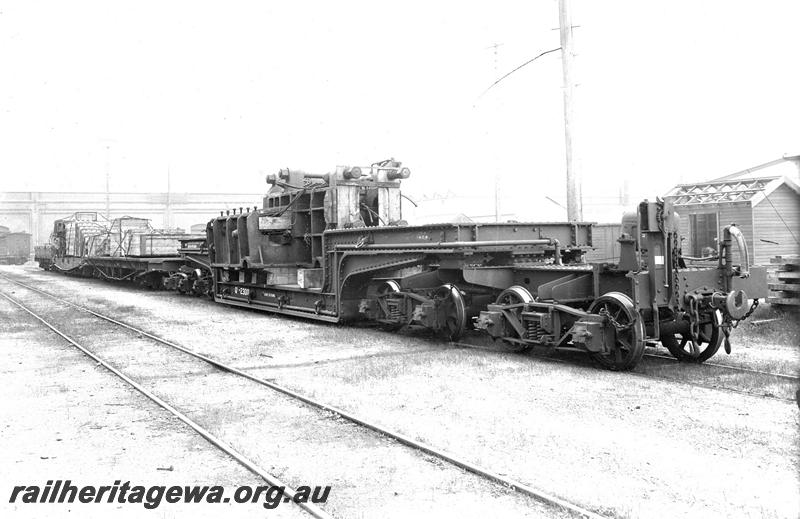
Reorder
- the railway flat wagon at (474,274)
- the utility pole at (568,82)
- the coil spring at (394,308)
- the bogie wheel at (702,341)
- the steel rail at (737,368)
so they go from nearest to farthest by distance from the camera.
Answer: the steel rail at (737,368)
the railway flat wagon at (474,274)
the bogie wheel at (702,341)
the coil spring at (394,308)
the utility pole at (568,82)

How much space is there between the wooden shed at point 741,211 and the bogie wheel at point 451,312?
8.25 meters

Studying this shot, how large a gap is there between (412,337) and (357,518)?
22.8 ft

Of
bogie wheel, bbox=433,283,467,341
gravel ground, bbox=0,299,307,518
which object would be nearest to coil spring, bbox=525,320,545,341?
bogie wheel, bbox=433,283,467,341

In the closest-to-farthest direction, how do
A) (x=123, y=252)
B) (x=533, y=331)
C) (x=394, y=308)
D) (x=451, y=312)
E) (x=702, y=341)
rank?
(x=702, y=341), (x=533, y=331), (x=451, y=312), (x=394, y=308), (x=123, y=252)

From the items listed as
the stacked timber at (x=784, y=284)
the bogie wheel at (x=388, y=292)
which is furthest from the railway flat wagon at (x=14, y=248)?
the stacked timber at (x=784, y=284)

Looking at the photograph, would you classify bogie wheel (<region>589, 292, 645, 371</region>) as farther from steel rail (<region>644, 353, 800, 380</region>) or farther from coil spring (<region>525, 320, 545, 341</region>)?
steel rail (<region>644, 353, 800, 380</region>)

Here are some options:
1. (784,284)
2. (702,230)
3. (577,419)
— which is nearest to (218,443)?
(577,419)

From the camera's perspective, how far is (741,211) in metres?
16.7

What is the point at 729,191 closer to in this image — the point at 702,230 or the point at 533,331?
the point at 702,230

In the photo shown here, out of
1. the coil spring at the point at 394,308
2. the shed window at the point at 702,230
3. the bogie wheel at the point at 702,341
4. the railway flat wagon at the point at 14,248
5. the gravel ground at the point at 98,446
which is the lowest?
the gravel ground at the point at 98,446

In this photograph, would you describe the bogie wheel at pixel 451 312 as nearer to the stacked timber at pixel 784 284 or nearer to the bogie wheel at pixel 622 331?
the bogie wheel at pixel 622 331

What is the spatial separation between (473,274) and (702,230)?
37.0 feet

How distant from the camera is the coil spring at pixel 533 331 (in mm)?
8203

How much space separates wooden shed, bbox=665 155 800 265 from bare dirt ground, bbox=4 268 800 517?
791cm
